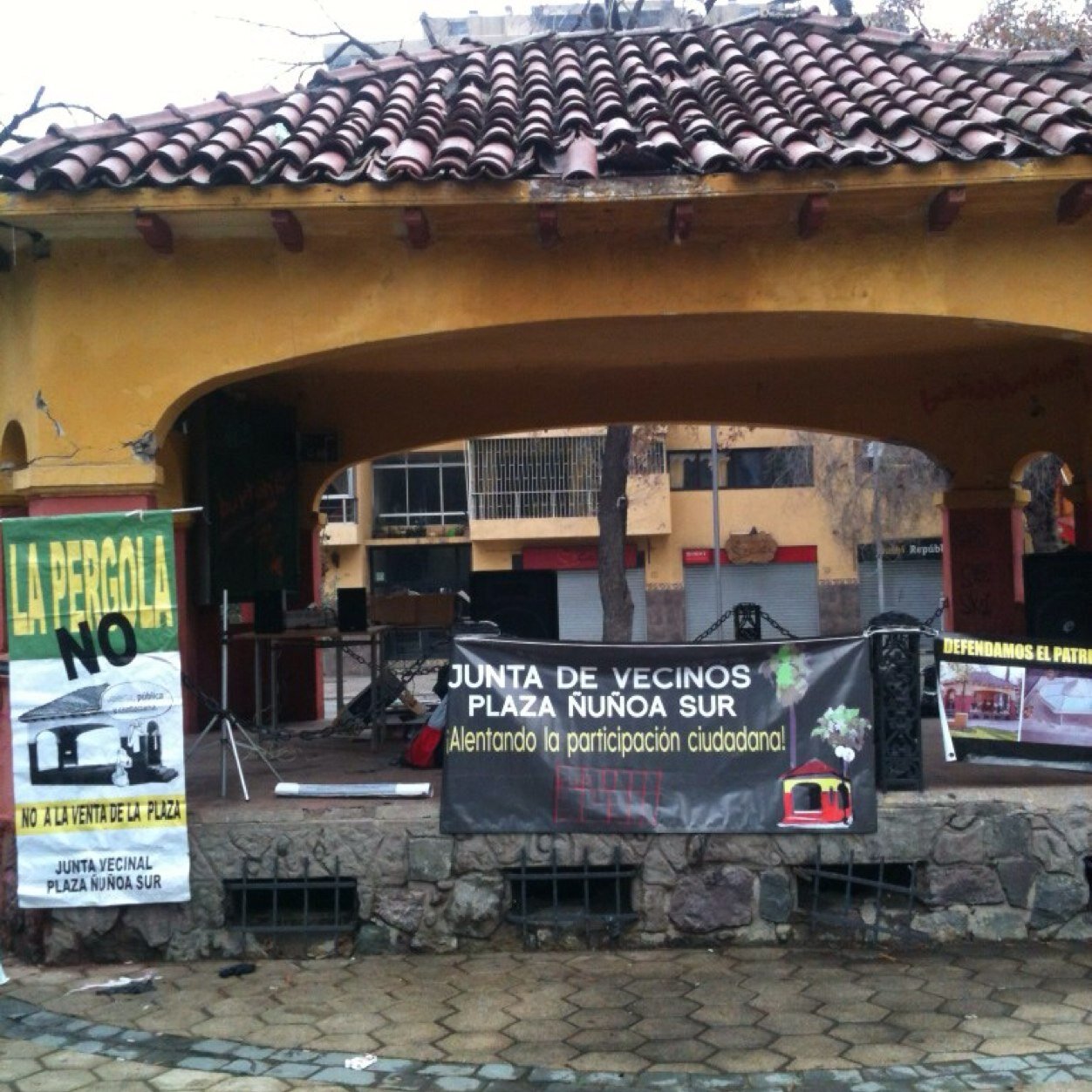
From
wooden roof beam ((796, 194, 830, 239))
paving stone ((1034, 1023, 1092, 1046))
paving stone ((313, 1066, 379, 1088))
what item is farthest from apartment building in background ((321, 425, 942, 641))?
paving stone ((313, 1066, 379, 1088))

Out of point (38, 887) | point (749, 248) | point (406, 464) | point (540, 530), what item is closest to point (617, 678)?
point (749, 248)

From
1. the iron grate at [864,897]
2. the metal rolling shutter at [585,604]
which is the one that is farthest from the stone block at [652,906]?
the metal rolling shutter at [585,604]

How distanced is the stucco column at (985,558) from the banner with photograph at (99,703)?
7027 mm

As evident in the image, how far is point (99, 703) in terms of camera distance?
6324mm

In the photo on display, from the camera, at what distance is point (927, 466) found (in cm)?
2661

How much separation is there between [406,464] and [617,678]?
1103 inches

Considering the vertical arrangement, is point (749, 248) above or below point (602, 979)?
above

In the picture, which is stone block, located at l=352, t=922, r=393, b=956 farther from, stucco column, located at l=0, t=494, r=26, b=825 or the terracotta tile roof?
the terracotta tile roof

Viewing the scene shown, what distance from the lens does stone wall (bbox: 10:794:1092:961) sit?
20.7 feet

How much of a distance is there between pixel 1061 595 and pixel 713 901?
174 inches

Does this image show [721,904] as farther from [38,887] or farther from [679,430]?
[679,430]

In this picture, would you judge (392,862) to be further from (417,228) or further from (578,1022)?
(417,228)

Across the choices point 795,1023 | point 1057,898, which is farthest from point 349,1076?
point 1057,898

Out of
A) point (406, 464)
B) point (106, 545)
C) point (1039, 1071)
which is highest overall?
point (406, 464)
